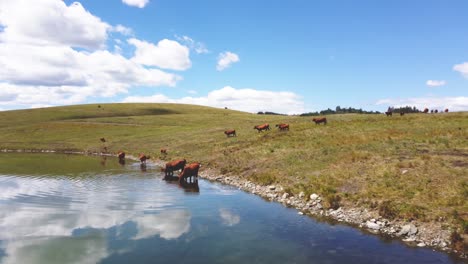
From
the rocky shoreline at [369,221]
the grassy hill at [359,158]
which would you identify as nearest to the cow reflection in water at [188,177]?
A: the grassy hill at [359,158]

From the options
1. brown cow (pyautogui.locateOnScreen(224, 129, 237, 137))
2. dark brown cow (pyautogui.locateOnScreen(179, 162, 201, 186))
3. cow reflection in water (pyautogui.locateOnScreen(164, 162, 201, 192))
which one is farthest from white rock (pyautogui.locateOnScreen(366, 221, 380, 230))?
brown cow (pyautogui.locateOnScreen(224, 129, 237, 137))

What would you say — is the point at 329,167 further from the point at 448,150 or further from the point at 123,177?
the point at 123,177

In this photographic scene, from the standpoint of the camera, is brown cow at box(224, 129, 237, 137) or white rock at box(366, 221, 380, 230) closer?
white rock at box(366, 221, 380, 230)

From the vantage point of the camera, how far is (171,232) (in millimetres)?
17891

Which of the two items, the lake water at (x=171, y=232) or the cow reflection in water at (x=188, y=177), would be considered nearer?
the lake water at (x=171, y=232)

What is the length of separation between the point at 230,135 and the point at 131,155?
59.7ft

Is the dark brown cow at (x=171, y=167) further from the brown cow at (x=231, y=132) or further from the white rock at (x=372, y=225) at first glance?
the brown cow at (x=231, y=132)

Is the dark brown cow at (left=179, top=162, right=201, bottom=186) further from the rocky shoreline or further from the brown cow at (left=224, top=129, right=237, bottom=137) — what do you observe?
the brown cow at (left=224, top=129, right=237, bottom=137)

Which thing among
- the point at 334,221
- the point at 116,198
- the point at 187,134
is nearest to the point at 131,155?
the point at 187,134

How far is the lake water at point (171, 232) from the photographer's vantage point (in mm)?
14891

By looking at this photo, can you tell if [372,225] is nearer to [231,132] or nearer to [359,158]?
[359,158]

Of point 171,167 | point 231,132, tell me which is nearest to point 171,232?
point 171,167

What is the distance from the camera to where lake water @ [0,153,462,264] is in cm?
1489

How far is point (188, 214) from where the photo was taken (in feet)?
70.1
